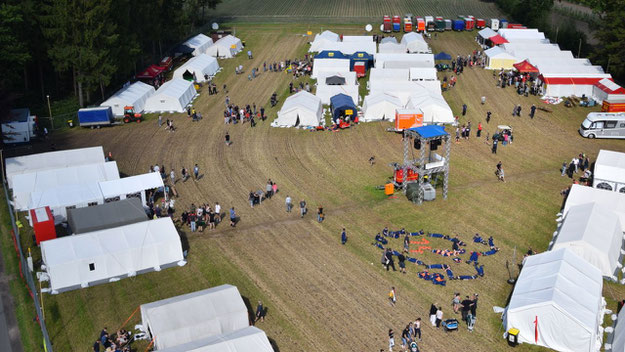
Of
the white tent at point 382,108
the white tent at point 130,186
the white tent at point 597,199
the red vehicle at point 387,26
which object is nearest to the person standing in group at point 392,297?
the white tent at point 597,199

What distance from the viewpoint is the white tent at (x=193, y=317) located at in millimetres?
24688

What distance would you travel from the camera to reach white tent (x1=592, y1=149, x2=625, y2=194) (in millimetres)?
37781

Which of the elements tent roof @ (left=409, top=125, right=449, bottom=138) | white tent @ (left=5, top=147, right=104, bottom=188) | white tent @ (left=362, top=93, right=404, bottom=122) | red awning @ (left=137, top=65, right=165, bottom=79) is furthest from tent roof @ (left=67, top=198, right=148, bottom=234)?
red awning @ (left=137, top=65, right=165, bottom=79)

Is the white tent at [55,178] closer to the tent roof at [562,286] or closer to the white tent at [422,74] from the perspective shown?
the tent roof at [562,286]

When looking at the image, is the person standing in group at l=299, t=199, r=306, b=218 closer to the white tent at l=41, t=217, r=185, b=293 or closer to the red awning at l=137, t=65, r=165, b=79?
the white tent at l=41, t=217, r=185, b=293

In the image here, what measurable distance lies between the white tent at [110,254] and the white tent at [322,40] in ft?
151

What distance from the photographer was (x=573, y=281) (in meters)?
27.5

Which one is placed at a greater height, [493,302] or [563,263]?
[563,263]

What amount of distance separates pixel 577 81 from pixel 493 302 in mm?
36166

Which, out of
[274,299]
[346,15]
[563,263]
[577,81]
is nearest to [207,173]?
[274,299]

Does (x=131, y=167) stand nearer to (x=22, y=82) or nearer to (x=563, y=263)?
(x=22, y=82)

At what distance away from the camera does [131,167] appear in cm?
4328

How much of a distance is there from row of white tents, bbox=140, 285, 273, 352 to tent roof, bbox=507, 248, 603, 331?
11.2 m

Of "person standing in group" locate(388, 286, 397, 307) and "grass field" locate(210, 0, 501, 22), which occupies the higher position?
"grass field" locate(210, 0, 501, 22)
